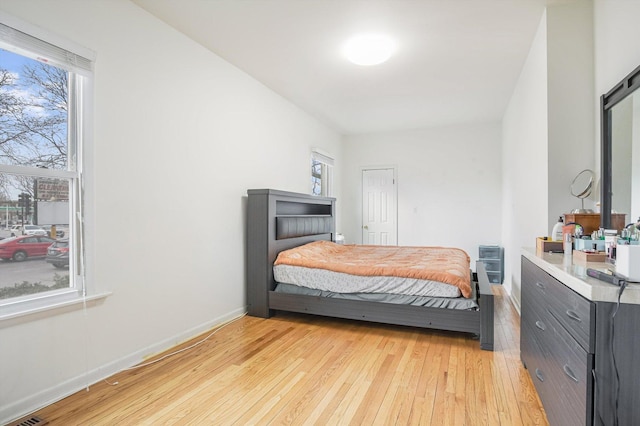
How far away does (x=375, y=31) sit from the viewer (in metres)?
2.82

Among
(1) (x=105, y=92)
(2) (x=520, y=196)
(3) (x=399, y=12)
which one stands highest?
(3) (x=399, y=12)

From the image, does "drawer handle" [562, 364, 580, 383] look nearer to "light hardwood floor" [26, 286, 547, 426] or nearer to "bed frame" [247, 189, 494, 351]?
"light hardwood floor" [26, 286, 547, 426]

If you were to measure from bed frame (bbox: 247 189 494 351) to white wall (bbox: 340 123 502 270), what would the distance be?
2.33 meters

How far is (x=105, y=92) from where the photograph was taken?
7.38 feet

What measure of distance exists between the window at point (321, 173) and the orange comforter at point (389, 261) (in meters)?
1.56

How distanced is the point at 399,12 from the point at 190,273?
109 inches

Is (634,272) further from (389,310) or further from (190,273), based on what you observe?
(190,273)

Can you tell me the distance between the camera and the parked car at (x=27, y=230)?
6.11 ft

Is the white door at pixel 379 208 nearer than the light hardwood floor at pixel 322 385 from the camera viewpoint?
No

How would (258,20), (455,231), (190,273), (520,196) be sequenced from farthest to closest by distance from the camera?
(455,231) → (520,196) → (190,273) → (258,20)

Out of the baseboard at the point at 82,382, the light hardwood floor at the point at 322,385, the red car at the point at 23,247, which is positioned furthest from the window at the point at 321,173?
the red car at the point at 23,247

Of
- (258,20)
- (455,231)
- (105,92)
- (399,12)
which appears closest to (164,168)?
(105,92)

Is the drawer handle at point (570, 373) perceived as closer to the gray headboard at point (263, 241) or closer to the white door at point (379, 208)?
the gray headboard at point (263, 241)

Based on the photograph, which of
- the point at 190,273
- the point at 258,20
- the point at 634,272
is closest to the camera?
the point at 634,272
